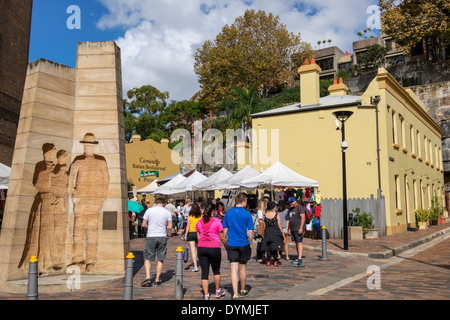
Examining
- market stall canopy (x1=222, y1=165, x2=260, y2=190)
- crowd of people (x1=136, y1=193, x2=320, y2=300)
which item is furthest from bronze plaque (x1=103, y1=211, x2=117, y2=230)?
market stall canopy (x1=222, y1=165, x2=260, y2=190)

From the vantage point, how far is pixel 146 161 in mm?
40844

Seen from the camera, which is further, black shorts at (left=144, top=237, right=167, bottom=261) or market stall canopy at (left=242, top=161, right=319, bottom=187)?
market stall canopy at (left=242, top=161, right=319, bottom=187)

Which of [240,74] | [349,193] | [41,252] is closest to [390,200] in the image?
[349,193]

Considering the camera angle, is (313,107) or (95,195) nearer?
(95,195)

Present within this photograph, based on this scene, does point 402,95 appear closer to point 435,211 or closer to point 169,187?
point 435,211

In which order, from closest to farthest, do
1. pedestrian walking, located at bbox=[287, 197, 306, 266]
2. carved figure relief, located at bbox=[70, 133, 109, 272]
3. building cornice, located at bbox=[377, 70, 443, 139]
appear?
1. carved figure relief, located at bbox=[70, 133, 109, 272]
2. pedestrian walking, located at bbox=[287, 197, 306, 266]
3. building cornice, located at bbox=[377, 70, 443, 139]

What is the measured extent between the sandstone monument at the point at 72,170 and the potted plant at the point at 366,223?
1199 cm

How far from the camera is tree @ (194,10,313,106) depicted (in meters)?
42.0

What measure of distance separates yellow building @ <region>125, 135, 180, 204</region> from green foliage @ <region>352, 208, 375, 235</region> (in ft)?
74.5

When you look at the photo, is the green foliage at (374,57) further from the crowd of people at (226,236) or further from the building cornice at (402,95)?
the crowd of people at (226,236)

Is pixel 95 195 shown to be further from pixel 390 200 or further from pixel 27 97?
pixel 390 200

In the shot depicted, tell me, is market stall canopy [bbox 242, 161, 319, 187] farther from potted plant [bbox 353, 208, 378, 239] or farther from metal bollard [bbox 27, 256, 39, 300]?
metal bollard [bbox 27, 256, 39, 300]

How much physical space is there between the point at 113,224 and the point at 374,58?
49.1m

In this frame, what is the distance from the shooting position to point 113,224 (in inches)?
356
